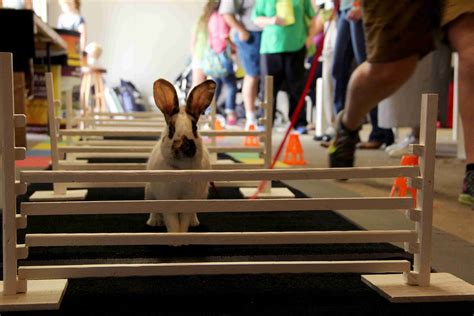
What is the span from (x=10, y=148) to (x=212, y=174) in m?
0.37

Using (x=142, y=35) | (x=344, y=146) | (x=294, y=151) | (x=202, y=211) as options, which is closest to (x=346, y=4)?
(x=294, y=151)

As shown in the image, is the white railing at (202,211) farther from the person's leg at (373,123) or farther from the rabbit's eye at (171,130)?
the person's leg at (373,123)

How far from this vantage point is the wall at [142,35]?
29.5 ft

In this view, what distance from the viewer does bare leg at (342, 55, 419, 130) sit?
218 cm

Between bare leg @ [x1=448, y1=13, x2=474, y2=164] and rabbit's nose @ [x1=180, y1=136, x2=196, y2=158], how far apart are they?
3.29 feet

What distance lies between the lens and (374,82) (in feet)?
7.39

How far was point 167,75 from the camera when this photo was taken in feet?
30.2

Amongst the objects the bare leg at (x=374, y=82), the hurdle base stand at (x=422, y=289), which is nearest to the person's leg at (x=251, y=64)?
the bare leg at (x=374, y=82)

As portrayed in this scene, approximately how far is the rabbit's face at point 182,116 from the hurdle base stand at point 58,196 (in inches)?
30.9

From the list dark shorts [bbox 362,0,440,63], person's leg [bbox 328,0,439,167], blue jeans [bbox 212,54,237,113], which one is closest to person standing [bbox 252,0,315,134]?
blue jeans [bbox 212,54,237,113]

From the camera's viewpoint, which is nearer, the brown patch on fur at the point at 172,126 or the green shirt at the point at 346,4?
the brown patch on fur at the point at 172,126

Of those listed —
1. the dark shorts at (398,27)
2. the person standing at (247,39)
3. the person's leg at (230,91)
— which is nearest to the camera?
the dark shorts at (398,27)

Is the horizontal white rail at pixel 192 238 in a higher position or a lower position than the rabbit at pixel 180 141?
lower

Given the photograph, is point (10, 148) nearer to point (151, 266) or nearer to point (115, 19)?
point (151, 266)
